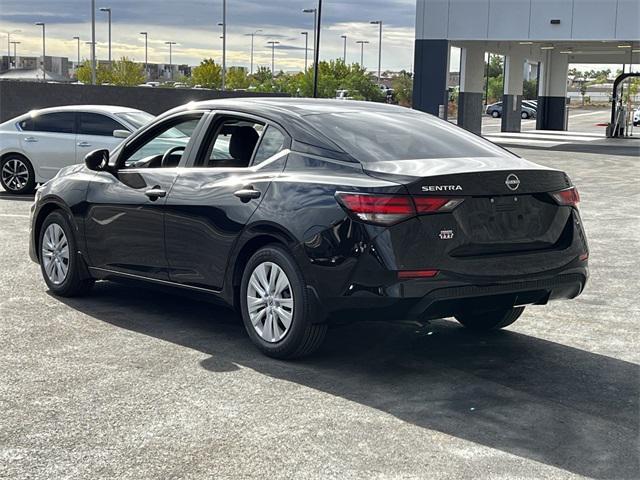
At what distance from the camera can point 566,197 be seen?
6.36 meters

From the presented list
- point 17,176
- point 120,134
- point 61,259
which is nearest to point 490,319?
point 61,259

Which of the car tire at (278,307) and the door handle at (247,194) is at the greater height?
the door handle at (247,194)

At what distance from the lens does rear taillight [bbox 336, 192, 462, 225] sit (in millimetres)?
5707

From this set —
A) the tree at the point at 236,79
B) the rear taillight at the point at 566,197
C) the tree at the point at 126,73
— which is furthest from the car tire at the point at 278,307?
the tree at the point at 236,79

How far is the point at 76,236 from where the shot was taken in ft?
26.2

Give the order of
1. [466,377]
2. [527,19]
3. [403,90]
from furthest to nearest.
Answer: [403,90]
[527,19]
[466,377]

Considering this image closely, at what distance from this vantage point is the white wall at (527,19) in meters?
38.4

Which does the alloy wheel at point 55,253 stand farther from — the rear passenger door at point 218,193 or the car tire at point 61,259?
the rear passenger door at point 218,193

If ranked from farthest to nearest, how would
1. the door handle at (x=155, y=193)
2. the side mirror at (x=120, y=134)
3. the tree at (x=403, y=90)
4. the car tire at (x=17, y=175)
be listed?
the tree at (x=403, y=90), the car tire at (x=17, y=175), the side mirror at (x=120, y=134), the door handle at (x=155, y=193)

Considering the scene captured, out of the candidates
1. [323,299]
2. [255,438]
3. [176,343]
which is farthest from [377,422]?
[176,343]

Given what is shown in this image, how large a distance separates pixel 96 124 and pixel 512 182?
1115cm

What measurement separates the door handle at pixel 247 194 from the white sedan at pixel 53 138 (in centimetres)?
964

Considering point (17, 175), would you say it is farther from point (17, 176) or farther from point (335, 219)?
point (335, 219)

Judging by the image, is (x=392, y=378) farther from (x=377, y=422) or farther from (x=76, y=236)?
(x=76, y=236)
